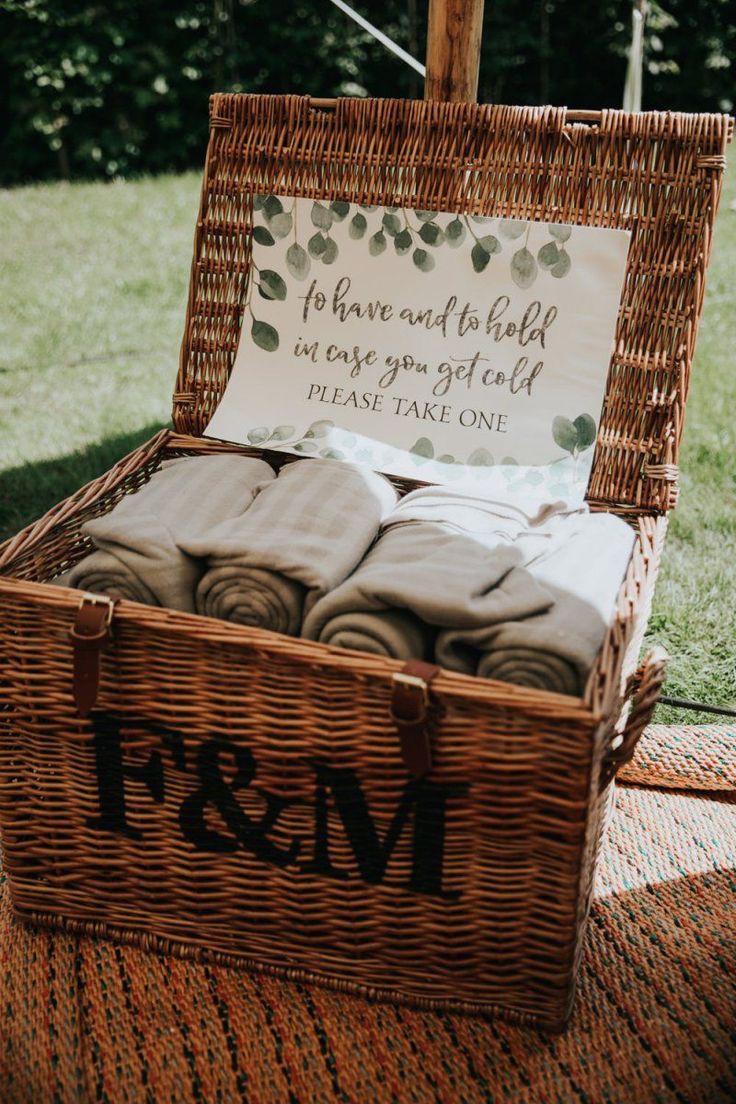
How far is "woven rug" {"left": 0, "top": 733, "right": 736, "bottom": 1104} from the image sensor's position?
1066mm

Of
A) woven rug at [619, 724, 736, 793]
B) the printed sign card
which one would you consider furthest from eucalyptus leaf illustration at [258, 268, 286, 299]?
woven rug at [619, 724, 736, 793]

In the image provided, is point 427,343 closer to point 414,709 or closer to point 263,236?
point 263,236

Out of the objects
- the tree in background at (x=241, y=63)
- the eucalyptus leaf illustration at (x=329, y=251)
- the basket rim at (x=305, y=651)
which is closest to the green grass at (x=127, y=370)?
the tree in background at (x=241, y=63)

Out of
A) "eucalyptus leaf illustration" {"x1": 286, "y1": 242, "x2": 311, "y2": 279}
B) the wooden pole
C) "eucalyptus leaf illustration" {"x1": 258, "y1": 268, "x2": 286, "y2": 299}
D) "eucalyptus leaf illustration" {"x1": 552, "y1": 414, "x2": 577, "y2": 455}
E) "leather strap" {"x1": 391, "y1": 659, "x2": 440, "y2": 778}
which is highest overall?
the wooden pole

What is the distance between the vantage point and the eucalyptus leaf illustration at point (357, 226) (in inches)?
59.8

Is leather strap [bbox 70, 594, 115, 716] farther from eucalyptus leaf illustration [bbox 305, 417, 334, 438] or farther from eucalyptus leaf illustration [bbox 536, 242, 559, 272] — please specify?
eucalyptus leaf illustration [bbox 536, 242, 559, 272]

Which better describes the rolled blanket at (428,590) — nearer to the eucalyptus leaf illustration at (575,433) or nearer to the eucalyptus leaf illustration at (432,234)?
the eucalyptus leaf illustration at (575,433)

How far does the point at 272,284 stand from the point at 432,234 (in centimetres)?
27

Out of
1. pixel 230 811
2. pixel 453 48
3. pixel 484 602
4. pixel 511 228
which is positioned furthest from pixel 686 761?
pixel 453 48

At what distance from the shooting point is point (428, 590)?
1.04 metres

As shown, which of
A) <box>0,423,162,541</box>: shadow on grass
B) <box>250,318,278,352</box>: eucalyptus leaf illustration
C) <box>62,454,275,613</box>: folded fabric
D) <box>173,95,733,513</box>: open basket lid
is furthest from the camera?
<box>0,423,162,541</box>: shadow on grass

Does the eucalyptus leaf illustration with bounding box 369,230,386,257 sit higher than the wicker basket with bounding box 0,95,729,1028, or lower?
higher

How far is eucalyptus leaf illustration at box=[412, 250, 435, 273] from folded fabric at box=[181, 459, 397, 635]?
1.44ft

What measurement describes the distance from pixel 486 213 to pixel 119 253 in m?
2.92
